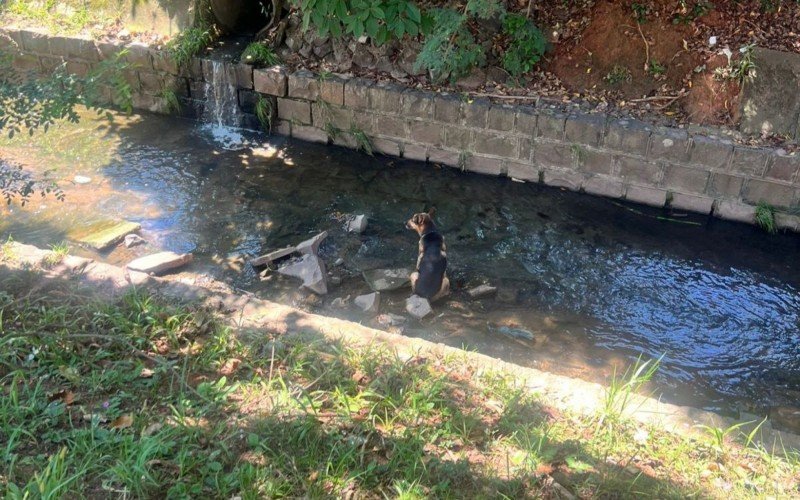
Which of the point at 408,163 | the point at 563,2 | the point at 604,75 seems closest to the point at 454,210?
the point at 408,163

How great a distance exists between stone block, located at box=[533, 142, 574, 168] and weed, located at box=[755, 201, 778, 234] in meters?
2.03

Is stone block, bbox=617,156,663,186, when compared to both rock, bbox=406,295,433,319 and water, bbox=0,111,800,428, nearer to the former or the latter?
water, bbox=0,111,800,428

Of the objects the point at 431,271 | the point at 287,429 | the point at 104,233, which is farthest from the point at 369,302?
the point at 104,233

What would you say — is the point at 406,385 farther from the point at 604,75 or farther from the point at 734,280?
the point at 604,75

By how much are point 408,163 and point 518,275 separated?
2.73 metres

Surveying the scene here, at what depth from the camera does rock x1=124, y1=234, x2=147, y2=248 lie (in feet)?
20.9

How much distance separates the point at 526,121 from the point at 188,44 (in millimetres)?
4803

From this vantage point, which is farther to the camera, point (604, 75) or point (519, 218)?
point (604, 75)

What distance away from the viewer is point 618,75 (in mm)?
7852

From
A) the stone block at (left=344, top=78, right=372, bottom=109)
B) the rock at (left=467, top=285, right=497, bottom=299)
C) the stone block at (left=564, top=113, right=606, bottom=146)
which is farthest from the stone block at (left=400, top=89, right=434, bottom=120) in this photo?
the rock at (left=467, top=285, right=497, bottom=299)

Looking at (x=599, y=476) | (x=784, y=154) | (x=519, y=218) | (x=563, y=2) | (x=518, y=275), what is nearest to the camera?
(x=599, y=476)

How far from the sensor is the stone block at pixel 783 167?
6700 mm

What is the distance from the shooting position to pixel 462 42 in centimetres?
780

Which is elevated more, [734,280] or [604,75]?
[604,75]
